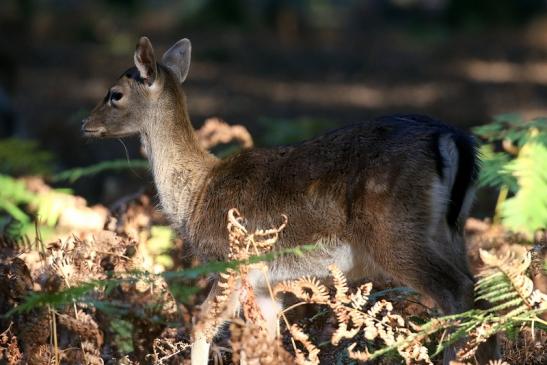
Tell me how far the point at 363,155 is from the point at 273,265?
861 mm

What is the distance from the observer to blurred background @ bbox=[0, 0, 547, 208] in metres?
15.0

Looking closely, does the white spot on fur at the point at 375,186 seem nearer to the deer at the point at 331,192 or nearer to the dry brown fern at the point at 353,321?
the deer at the point at 331,192

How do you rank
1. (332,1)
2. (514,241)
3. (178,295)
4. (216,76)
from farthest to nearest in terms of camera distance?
1. (332,1)
2. (216,76)
3. (514,241)
4. (178,295)

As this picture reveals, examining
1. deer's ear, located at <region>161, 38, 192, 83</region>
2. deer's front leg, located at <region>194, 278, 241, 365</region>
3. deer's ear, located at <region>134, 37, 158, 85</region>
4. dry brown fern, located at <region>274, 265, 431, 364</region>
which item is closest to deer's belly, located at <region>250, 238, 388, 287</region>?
deer's front leg, located at <region>194, 278, 241, 365</region>

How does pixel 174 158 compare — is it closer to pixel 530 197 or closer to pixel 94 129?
pixel 94 129

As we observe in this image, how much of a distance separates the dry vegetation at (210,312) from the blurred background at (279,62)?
4.76 metres

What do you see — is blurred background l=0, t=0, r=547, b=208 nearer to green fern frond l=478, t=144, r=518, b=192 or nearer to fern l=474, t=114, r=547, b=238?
fern l=474, t=114, r=547, b=238

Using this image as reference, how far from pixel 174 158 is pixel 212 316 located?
1806mm

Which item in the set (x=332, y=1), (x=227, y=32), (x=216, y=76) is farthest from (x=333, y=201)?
(x=332, y=1)

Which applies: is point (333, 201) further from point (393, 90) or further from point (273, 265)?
point (393, 90)

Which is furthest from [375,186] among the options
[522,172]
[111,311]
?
[111,311]

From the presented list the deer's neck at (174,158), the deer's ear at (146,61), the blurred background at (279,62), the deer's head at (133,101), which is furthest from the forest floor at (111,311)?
the blurred background at (279,62)

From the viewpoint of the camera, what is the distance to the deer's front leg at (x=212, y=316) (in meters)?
5.16

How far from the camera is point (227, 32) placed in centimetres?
2698
